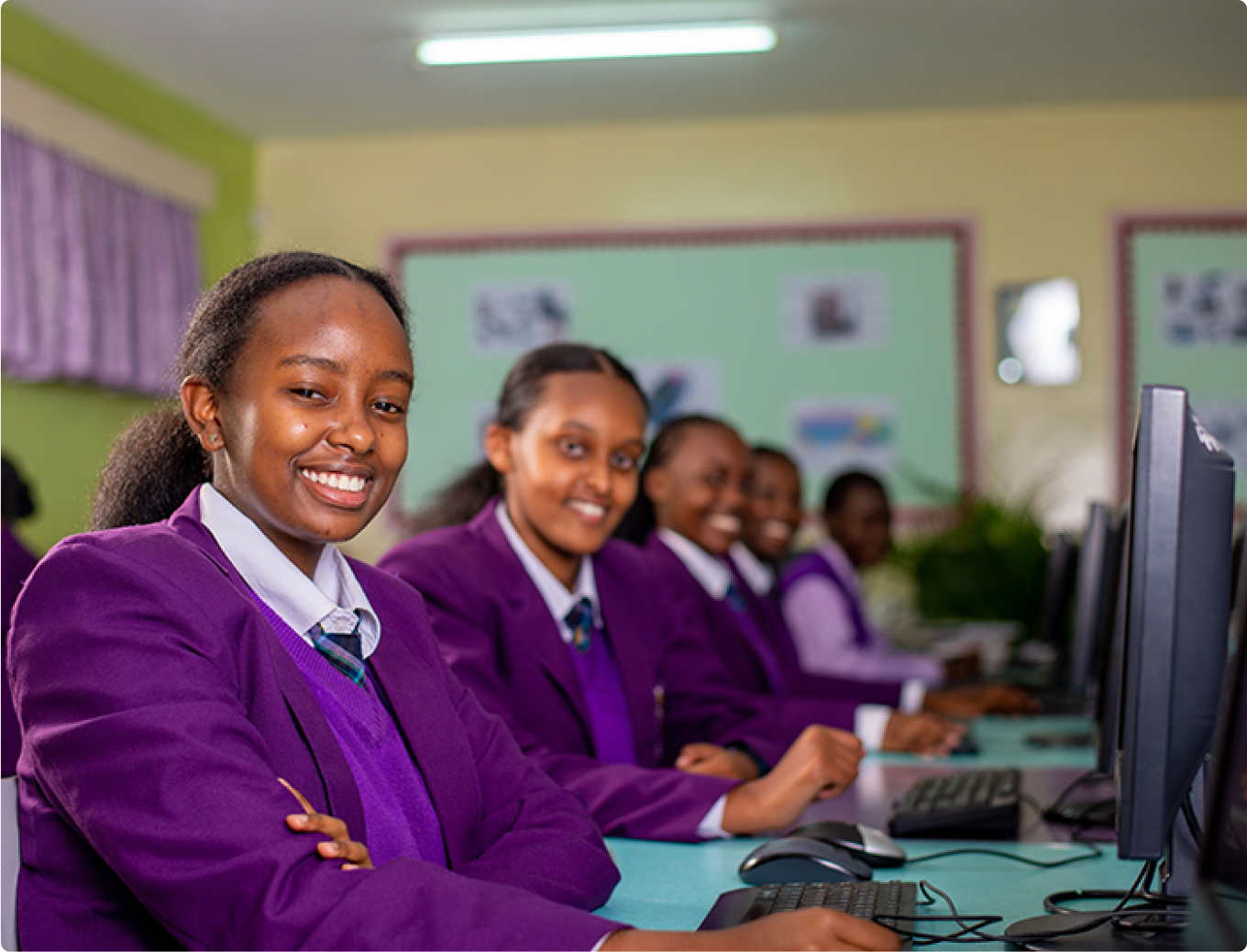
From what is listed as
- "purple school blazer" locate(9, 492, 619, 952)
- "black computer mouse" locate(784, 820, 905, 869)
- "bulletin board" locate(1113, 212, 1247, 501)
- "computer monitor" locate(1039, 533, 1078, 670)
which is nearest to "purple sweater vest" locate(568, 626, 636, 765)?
"black computer mouse" locate(784, 820, 905, 869)

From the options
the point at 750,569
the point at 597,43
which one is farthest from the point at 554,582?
the point at 597,43

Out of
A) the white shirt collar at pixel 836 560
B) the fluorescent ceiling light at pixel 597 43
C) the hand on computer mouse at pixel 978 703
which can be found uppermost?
the fluorescent ceiling light at pixel 597 43

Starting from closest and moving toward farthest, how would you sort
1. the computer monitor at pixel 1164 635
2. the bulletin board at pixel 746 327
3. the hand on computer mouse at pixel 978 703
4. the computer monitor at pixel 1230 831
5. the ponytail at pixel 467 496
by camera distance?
the computer monitor at pixel 1230 831 → the computer monitor at pixel 1164 635 → the ponytail at pixel 467 496 → the hand on computer mouse at pixel 978 703 → the bulletin board at pixel 746 327

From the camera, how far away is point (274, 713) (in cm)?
112

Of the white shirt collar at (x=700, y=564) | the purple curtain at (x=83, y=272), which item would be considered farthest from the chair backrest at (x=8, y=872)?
the purple curtain at (x=83, y=272)

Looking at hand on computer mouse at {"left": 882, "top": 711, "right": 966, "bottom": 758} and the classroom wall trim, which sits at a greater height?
the classroom wall trim

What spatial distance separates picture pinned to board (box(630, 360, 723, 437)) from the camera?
5.55 metres

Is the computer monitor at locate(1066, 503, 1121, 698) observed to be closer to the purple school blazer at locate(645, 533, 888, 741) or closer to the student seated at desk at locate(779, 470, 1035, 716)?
the purple school blazer at locate(645, 533, 888, 741)

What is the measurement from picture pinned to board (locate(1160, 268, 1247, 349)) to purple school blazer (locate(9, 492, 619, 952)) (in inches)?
193

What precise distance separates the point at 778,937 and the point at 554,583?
44.3 inches

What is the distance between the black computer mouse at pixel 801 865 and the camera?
140 cm

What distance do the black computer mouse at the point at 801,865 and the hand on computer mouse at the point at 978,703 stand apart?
1705 mm

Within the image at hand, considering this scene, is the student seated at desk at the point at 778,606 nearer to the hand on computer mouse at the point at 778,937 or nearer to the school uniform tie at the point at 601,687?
the school uniform tie at the point at 601,687

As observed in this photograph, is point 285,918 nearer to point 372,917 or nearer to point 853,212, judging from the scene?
point 372,917
